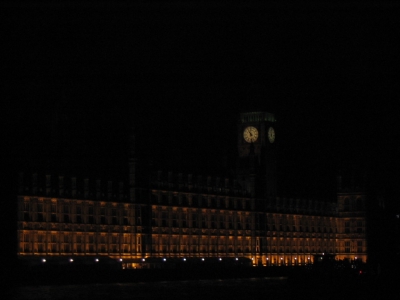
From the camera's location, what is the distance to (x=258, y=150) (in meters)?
114

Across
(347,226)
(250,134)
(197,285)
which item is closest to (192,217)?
(250,134)

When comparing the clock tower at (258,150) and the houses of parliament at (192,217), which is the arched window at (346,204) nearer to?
the houses of parliament at (192,217)

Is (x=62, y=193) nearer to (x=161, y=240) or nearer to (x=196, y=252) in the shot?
(x=161, y=240)

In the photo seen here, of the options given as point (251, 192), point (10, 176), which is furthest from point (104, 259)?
point (10, 176)

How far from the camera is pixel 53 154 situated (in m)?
86.3

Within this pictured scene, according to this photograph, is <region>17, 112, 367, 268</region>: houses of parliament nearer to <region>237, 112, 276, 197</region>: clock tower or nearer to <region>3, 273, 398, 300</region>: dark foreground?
<region>237, 112, 276, 197</region>: clock tower

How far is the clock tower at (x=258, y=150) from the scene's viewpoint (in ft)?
360

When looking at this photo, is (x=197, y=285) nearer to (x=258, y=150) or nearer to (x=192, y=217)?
(x=192, y=217)

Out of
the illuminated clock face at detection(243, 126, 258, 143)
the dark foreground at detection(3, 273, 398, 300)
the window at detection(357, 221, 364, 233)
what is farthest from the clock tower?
the dark foreground at detection(3, 273, 398, 300)

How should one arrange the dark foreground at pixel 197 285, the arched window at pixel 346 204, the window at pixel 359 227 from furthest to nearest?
the arched window at pixel 346 204
the window at pixel 359 227
the dark foreground at pixel 197 285

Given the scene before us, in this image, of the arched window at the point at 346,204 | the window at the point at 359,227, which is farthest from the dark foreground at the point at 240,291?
the arched window at the point at 346,204

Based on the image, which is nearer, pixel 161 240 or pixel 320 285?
pixel 320 285

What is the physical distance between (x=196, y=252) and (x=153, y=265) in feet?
35.8

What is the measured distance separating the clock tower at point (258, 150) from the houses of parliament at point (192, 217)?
132 mm
